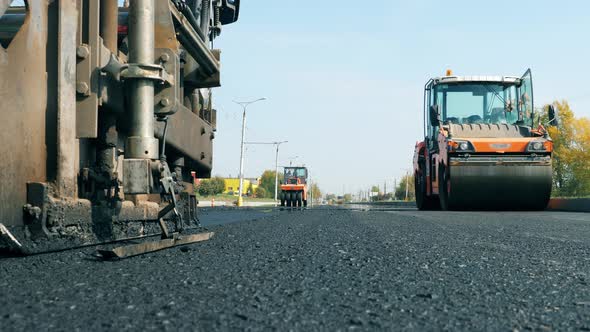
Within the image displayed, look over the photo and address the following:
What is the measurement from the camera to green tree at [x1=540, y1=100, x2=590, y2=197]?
44.9 meters

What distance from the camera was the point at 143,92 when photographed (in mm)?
3795

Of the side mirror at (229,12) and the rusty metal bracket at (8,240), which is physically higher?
the side mirror at (229,12)

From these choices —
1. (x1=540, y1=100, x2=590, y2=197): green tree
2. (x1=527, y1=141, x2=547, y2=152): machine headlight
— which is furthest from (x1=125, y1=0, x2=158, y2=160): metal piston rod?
(x1=540, y1=100, x2=590, y2=197): green tree

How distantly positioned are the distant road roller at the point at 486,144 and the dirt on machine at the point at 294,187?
2271cm

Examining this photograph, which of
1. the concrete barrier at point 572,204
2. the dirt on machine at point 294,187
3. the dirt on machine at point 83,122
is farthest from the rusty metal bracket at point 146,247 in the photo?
the dirt on machine at point 294,187

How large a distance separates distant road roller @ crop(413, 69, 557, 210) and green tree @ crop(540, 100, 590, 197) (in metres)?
34.1

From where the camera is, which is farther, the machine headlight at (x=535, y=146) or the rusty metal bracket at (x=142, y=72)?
the machine headlight at (x=535, y=146)

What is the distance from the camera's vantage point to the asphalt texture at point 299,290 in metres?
1.89

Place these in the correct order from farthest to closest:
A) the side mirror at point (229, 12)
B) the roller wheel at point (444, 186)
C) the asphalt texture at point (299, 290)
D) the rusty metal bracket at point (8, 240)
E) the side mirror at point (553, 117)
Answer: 1. the roller wheel at point (444, 186)
2. the side mirror at point (553, 117)
3. the side mirror at point (229, 12)
4. the rusty metal bracket at point (8, 240)
5. the asphalt texture at point (299, 290)

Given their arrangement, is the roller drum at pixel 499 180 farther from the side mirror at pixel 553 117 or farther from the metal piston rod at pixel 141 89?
the metal piston rod at pixel 141 89

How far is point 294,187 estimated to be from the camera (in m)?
36.8

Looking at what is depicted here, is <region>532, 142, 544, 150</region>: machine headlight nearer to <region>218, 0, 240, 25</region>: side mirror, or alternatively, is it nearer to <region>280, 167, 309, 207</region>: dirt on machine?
<region>218, 0, 240, 25</region>: side mirror

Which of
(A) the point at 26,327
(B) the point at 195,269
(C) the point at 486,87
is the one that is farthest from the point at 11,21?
(C) the point at 486,87

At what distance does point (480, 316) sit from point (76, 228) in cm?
256
